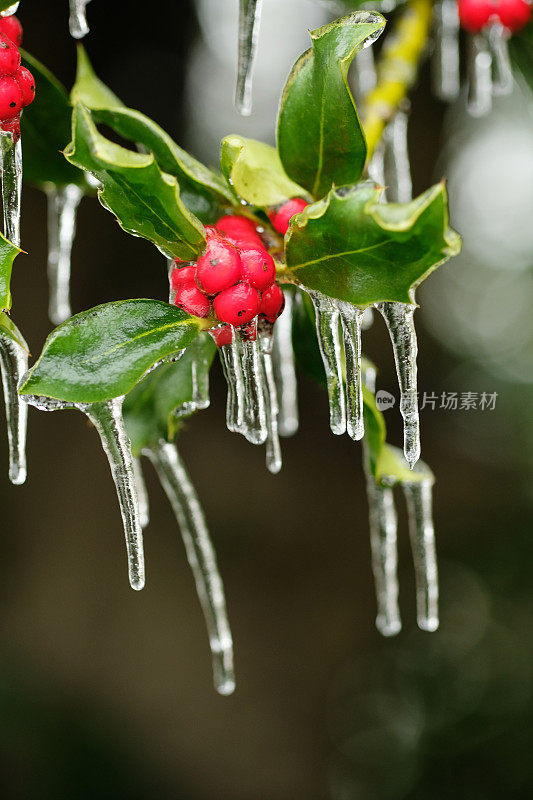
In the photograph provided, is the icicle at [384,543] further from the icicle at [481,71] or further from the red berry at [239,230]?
the icicle at [481,71]

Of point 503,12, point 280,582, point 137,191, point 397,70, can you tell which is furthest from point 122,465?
point 280,582

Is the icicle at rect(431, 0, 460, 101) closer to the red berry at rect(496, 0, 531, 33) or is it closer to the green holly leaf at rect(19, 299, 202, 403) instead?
the red berry at rect(496, 0, 531, 33)

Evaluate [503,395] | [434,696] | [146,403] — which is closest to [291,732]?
[434,696]

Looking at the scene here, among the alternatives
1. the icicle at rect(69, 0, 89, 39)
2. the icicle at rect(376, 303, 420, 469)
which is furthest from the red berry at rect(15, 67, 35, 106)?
the icicle at rect(376, 303, 420, 469)

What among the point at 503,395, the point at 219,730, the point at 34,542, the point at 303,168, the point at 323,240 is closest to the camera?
the point at 323,240

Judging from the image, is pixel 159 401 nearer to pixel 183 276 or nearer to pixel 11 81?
pixel 183 276

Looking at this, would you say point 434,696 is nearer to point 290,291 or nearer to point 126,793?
point 126,793
